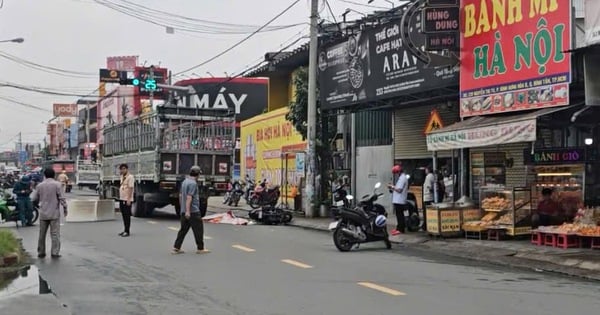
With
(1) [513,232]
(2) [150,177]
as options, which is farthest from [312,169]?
(1) [513,232]

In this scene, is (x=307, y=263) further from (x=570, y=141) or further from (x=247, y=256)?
(x=570, y=141)

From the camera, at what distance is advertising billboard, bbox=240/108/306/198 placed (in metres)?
31.5

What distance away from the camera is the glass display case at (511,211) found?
15805 millimetres

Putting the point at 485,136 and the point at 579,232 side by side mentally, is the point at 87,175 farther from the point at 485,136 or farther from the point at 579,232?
the point at 579,232

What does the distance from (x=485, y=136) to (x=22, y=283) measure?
962cm

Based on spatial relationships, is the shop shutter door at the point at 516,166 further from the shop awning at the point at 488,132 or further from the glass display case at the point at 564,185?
the shop awning at the point at 488,132

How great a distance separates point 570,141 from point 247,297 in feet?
33.4

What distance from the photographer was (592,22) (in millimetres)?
13094

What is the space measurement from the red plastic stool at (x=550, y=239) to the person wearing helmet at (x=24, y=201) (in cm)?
1421

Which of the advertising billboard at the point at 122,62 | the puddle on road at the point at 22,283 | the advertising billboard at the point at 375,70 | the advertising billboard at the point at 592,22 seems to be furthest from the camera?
the advertising billboard at the point at 122,62

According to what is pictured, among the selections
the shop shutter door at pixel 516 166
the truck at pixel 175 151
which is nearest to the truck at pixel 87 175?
the truck at pixel 175 151

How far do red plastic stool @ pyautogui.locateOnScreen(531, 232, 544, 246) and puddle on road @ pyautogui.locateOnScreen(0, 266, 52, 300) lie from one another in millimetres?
9669

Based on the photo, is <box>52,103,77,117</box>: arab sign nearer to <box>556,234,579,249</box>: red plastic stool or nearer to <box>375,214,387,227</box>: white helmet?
<box>375,214,387,227</box>: white helmet

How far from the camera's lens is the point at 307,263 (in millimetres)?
12562
